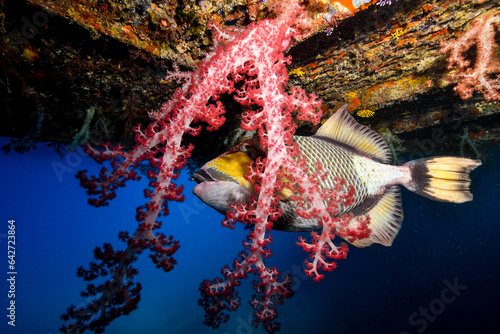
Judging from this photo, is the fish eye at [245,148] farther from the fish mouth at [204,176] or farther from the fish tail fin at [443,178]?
the fish tail fin at [443,178]

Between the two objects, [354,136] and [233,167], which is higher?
[233,167]

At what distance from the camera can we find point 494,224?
60.2 feet

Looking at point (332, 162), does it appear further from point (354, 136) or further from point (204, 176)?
point (204, 176)

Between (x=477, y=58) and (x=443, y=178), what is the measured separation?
1.47m

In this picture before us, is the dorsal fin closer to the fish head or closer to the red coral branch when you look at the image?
the fish head

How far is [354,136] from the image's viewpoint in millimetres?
2443

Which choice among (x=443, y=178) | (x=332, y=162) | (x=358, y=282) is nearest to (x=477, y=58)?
(x=443, y=178)

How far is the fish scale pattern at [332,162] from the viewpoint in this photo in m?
1.92

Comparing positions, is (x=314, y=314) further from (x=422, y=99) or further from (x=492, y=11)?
(x=492, y=11)

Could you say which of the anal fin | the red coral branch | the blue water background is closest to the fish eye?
the anal fin

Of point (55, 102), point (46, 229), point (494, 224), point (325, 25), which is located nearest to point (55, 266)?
point (46, 229)

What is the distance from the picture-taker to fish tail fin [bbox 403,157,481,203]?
2.03 metres

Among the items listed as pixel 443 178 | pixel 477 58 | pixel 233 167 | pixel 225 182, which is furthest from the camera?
pixel 477 58

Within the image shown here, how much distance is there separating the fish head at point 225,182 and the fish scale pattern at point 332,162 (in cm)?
43
